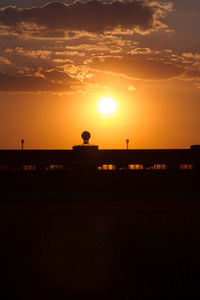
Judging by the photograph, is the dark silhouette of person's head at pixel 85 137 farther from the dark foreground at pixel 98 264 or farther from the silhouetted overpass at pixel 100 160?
the dark foreground at pixel 98 264

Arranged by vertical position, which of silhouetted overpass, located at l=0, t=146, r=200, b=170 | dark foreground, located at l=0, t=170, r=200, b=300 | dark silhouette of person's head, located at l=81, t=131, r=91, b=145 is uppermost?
dark silhouette of person's head, located at l=81, t=131, r=91, b=145

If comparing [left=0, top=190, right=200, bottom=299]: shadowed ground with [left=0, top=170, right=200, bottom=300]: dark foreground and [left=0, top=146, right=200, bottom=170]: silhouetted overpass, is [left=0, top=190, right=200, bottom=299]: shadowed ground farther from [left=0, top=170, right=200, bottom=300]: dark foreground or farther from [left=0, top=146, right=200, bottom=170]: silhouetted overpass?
[left=0, top=146, right=200, bottom=170]: silhouetted overpass

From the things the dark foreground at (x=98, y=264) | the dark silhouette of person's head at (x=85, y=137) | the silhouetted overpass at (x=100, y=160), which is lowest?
the dark foreground at (x=98, y=264)

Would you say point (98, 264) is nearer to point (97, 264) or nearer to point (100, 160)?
A: point (97, 264)

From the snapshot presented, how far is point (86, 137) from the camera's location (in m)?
→ 57.3

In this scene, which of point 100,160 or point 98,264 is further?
point 100,160

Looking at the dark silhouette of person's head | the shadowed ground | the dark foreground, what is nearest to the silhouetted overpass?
the dark silhouette of person's head

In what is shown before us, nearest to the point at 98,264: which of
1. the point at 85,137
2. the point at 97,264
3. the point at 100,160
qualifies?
the point at 97,264

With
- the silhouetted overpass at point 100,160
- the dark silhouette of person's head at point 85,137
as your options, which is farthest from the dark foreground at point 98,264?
the dark silhouette of person's head at point 85,137

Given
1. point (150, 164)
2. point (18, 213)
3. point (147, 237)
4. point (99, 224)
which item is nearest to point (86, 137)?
point (150, 164)

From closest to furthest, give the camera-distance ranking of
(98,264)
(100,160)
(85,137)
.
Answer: (98,264)
(100,160)
(85,137)

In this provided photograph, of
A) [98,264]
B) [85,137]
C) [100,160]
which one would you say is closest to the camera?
[98,264]

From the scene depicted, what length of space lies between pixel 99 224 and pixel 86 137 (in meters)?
35.5

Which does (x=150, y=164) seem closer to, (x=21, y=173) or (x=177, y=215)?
(x=21, y=173)
